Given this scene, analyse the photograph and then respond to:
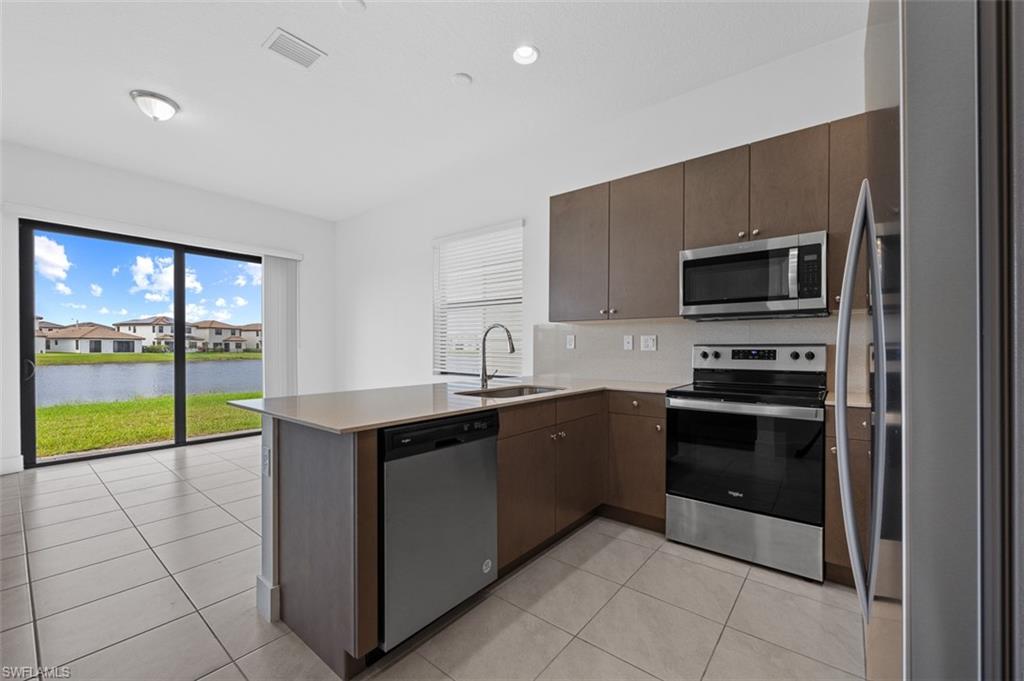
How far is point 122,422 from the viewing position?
4586mm

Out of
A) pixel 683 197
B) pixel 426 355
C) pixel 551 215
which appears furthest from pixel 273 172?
pixel 683 197

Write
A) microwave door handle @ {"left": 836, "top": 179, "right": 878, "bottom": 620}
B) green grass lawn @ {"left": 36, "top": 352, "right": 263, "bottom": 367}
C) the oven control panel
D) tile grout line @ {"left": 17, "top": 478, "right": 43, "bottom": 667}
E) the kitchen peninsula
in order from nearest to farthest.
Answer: microwave door handle @ {"left": 836, "top": 179, "right": 878, "bottom": 620} → the kitchen peninsula → tile grout line @ {"left": 17, "top": 478, "right": 43, "bottom": 667} → the oven control panel → green grass lawn @ {"left": 36, "top": 352, "right": 263, "bottom": 367}

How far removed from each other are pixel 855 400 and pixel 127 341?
20.8ft

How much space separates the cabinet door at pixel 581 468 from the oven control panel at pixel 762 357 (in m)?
0.80

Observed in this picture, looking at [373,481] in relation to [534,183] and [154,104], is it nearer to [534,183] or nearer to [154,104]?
[534,183]

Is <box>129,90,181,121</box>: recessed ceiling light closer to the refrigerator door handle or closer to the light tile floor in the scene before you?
the light tile floor

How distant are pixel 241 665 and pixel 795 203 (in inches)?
131

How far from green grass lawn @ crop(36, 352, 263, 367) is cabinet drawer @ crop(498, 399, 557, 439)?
4596 mm

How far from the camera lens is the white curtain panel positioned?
5484 millimetres

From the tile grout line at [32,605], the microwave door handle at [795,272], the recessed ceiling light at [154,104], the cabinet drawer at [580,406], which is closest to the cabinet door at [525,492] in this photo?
the cabinet drawer at [580,406]

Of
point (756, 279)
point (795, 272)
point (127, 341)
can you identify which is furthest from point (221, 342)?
point (795, 272)

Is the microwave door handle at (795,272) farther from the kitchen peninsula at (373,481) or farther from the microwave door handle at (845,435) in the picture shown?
the microwave door handle at (845,435)

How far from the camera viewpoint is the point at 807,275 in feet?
7.50

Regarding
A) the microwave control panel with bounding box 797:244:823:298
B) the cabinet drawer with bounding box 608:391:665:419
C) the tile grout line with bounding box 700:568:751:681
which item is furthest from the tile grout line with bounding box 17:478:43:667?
the microwave control panel with bounding box 797:244:823:298
